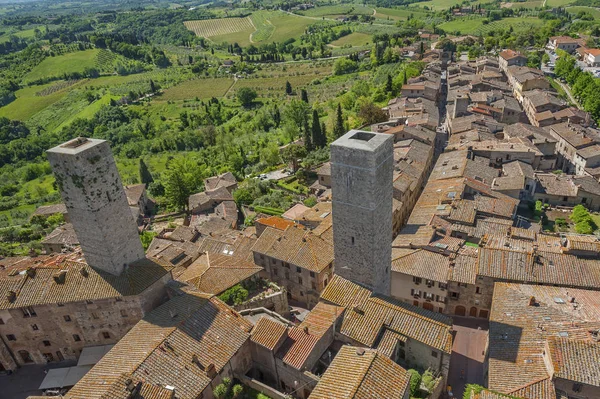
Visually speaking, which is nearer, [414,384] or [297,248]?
[414,384]

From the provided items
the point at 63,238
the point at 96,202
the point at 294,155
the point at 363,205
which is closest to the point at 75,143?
the point at 96,202

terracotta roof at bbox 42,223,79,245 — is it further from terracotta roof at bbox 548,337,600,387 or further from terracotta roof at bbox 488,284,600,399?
terracotta roof at bbox 548,337,600,387

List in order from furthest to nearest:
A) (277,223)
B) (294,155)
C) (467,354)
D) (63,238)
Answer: (294,155) < (63,238) < (277,223) < (467,354)

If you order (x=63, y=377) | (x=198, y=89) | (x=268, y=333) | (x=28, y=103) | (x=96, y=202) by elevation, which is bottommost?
(x=198, y=89)

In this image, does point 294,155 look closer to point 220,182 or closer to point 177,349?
point 220,182

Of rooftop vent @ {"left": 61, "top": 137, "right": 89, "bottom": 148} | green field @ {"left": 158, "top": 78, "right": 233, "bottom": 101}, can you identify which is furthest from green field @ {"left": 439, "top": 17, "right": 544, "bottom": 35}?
rooftop vent @ {"left": 61, "top": 137, "right": 89, "bottom": 148}

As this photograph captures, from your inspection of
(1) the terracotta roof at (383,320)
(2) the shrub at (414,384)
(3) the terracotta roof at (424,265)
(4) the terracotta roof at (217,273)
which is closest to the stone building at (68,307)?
(4) the terracotta roof at (217,273)

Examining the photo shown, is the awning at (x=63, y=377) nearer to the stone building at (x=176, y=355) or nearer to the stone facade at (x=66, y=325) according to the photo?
the stone facade at (x=66, y=325)
